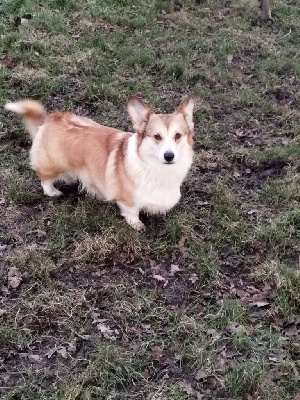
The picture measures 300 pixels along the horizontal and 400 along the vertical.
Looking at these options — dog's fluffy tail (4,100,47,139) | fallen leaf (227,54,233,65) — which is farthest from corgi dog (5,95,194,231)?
fallen leaf (227,54,233,65)

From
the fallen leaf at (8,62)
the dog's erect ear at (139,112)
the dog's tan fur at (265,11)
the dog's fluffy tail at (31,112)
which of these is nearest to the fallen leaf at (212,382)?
the dog's erect ear at (139,112)

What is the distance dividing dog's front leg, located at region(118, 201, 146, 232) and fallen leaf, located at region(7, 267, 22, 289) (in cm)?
102

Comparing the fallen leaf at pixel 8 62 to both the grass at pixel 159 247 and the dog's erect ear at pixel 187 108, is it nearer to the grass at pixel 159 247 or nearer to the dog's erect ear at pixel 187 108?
the grass at pixel 159 247

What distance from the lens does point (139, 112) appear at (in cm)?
382

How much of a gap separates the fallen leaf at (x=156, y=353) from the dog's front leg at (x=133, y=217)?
1.22m

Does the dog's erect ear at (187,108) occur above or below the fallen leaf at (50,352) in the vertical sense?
above

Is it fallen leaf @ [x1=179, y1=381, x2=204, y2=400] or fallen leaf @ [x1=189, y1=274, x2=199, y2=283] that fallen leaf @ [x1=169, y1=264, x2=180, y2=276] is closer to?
fallen leaf @ [x1=189, y1=274, x2=199, y2=283]

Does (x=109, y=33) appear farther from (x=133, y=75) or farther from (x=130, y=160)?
(x=130, y=160)

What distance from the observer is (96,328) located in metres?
3.28

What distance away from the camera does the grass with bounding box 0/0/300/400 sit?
299 centimetres

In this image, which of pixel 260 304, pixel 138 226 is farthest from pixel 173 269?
pixel 260 304

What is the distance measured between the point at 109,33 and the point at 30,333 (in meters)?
5.24

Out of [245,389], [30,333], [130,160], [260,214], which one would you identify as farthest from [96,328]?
[260,214]

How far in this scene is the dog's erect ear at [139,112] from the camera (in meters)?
3.77
